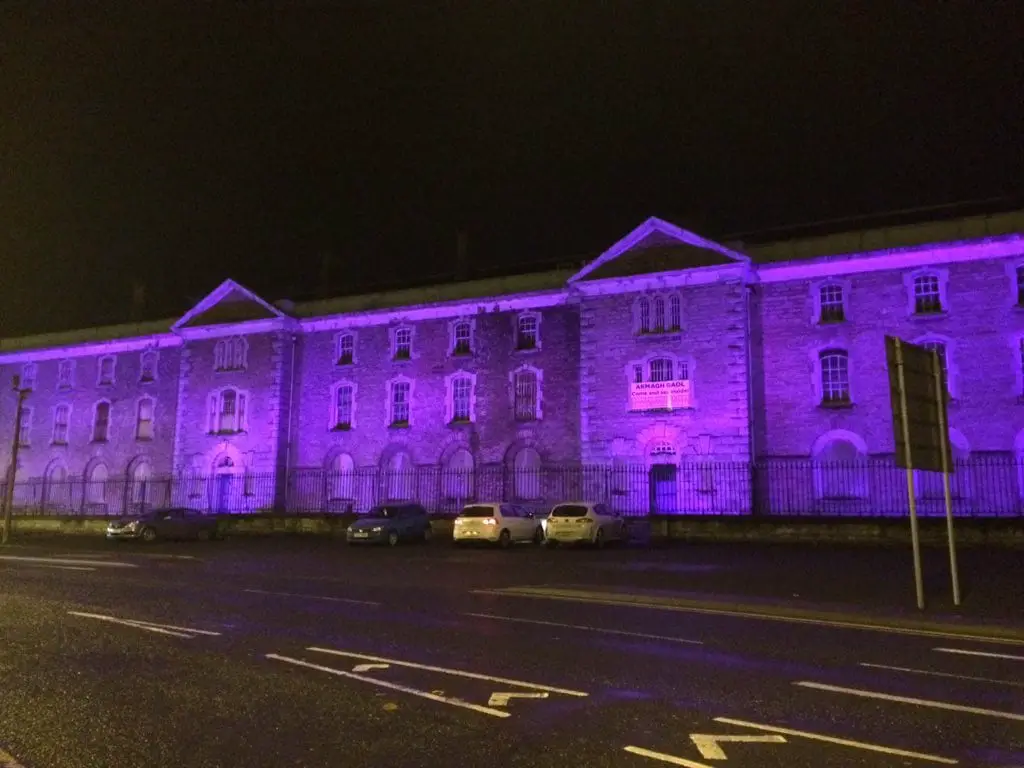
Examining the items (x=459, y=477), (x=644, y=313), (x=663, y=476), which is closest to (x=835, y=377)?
(x=663, y=476)

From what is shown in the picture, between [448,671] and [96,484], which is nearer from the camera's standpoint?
[448,671]

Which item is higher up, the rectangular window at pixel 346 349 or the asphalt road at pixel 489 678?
the rectangular window at pixel 346 349

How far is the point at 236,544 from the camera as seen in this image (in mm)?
30562

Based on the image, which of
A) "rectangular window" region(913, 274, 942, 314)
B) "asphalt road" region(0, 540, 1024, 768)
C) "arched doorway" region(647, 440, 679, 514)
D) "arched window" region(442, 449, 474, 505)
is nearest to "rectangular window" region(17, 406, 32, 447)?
"arched window" region(442, 449, 474, 505)

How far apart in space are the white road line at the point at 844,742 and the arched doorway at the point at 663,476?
27068 mm

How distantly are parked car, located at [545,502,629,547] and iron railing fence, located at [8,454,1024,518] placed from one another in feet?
21.4

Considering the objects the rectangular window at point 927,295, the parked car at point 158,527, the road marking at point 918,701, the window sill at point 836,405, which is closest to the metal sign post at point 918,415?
the road marking at point 918,701

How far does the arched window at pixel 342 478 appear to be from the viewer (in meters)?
41.4

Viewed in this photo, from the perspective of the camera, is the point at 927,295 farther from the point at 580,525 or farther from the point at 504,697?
the point at 504,697

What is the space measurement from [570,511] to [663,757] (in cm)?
2148

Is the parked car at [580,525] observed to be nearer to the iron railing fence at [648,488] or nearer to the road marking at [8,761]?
the iron railing fence at [648,488]

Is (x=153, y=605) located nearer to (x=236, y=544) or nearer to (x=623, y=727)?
(x=623, y=727)

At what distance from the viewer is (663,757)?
19.0 feet

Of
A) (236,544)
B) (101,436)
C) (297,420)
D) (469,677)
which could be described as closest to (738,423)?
(236,544)
